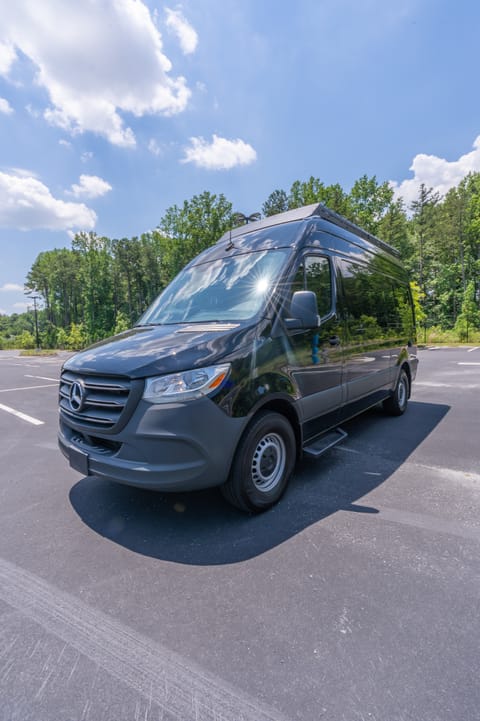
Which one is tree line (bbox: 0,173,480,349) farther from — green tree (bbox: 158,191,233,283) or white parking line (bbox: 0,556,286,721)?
white parking line (bbox: 0,556,286,721)

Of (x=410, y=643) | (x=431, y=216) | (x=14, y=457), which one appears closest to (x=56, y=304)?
(x=431, y=216)

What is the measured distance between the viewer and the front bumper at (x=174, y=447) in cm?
221

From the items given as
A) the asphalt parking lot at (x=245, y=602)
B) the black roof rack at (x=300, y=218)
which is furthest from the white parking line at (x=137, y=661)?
the black roof rack at (x=300, y=218)

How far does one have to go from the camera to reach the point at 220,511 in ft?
9.20

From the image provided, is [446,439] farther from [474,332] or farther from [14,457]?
[474,332]

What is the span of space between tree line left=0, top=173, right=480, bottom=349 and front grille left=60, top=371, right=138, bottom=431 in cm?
2537

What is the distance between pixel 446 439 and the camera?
14.7 ft

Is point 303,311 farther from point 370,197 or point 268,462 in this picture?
point 370,197

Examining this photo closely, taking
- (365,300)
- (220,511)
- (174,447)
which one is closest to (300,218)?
(365,300)

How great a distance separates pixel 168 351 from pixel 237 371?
0.51 metres

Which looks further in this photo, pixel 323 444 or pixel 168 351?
pixel 323 444

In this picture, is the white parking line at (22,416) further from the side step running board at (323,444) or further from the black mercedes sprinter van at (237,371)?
the side step running board at (323,444)

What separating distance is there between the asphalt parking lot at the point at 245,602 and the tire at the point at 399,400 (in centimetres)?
220

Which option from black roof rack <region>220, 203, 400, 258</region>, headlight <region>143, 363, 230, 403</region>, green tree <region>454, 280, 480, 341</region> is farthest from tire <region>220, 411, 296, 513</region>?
green tree <region>454, 280, 480, 341</region>
